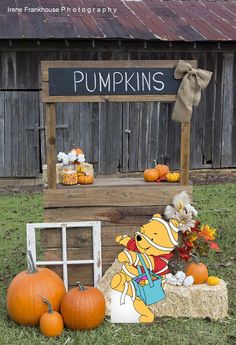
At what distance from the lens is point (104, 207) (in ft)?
16.6

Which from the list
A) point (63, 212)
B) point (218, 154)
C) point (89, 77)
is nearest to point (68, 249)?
point (63, 212)

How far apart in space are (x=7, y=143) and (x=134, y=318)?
8.18m

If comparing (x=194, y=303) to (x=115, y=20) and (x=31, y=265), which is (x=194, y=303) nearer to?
(x=31, y=265)

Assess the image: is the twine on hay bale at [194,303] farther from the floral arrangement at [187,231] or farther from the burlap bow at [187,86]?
the burlap bow at [187,86]

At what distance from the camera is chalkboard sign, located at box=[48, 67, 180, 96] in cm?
485

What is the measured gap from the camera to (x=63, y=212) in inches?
199

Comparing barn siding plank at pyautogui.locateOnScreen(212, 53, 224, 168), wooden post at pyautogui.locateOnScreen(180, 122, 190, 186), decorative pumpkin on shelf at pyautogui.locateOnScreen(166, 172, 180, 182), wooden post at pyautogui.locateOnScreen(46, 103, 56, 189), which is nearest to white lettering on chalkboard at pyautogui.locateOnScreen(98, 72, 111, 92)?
wooden post at pyautogui.locateOnScreen(46, 103, 56, 189)

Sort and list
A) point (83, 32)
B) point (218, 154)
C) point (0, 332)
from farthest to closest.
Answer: point (218, 154), point (83, 32), point (0, 332)

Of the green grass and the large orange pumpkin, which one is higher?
the large orange pumpkin

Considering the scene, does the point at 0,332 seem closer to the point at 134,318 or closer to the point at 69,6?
the point at 134,318

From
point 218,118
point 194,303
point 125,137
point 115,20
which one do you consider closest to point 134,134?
point 125,137

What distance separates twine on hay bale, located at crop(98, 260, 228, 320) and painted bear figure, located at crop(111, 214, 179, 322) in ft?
0.47

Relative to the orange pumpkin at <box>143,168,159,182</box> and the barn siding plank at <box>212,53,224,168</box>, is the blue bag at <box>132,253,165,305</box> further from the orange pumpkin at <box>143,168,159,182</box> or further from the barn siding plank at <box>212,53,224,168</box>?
the barn siding plank at <box>212,53,224,168</box>

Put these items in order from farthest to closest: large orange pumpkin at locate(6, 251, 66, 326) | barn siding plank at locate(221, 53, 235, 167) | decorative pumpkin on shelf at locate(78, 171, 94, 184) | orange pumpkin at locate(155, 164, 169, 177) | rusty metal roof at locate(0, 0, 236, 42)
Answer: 1. barn siding plank at locate(221, 53, 235, 167)
2. rusty metal roof at locate(0, 0, 236, 42)
3. orange pumpkin at locate(155, 164, 169, 177)
4. decorative pumpkin on shelf at locate(78, 171, 94, 184)
5. large orange pumpkin at locate(6, 251, 66, 326)
